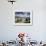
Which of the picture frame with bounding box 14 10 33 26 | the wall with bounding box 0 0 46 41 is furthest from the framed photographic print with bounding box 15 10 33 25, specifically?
the wall with bounding box 0 0 46 41

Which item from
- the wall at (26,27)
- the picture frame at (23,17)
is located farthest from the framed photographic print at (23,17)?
the wall at (26,27)

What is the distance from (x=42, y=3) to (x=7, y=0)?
4.24 feet

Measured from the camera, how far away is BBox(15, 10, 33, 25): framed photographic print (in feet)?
15.6

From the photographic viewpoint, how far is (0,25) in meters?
4.77

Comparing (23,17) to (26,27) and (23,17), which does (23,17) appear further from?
(26,27)

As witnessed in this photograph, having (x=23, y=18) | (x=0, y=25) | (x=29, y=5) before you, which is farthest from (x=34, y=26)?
(x=0, y=25)

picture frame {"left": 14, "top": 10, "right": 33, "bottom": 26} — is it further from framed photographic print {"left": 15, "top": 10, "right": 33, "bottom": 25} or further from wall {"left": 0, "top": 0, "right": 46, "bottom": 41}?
wall {"left": 0, "top": 0, "right": 46, "bottom": 41}

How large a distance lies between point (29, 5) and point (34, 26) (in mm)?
798

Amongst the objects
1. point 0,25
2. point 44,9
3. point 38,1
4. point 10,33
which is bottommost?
point 10,33

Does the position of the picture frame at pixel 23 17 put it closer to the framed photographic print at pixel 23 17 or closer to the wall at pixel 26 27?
the framed photographic print at pixel 23 17

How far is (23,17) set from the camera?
15.7 feet

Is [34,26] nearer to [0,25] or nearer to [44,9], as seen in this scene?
[44,9]

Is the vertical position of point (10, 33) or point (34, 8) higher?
point (34, 8)

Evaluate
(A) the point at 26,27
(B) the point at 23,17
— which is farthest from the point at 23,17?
(A) the point at 26,27
